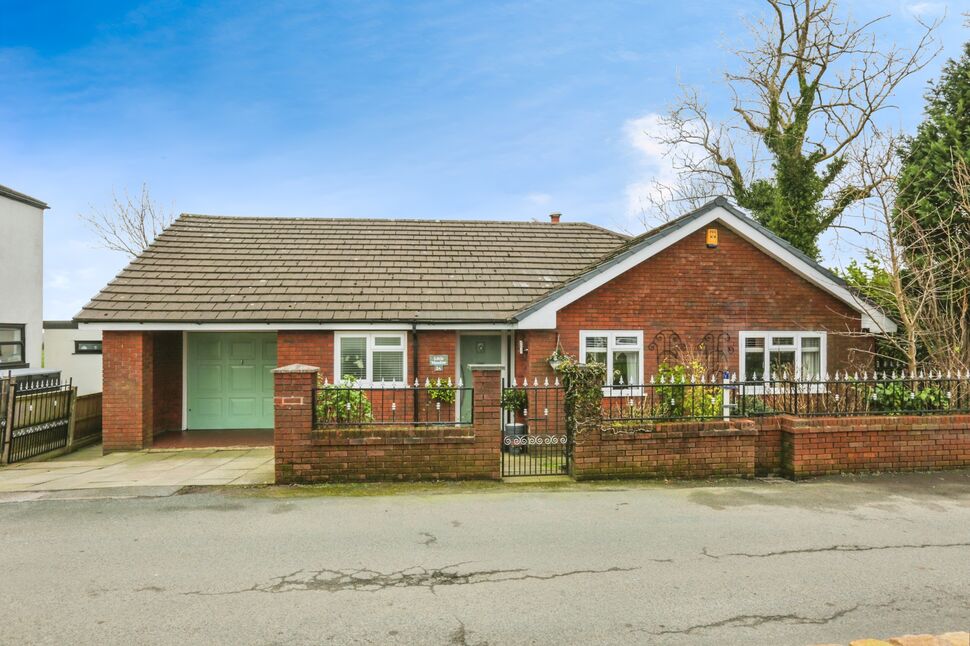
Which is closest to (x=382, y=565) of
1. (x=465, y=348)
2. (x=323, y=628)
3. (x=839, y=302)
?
(x=323, y=628)

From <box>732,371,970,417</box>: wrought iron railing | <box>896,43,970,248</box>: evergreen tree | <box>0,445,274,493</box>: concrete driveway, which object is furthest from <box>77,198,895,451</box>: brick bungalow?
<box>732,371,970,417</box>: wrought iron railing

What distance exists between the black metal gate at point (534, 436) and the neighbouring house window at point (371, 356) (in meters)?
2.43

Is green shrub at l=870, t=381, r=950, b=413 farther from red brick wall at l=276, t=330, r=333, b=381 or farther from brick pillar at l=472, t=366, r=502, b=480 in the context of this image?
red brick wall at l=276, t=330, r=333, b=381

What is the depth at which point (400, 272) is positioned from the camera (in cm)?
1262

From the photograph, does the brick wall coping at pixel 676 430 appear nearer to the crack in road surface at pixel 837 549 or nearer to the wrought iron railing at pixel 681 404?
the wrought iron railing at pixel 681 404

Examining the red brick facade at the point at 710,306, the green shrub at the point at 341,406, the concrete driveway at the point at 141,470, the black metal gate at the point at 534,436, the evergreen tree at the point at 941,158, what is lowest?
the concrete driveway at the point at 141,470

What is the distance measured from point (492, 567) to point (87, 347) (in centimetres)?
1430

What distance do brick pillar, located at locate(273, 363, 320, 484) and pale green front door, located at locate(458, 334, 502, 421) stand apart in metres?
4.94

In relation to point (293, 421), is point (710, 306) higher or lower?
higher

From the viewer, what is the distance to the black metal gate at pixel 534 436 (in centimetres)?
784

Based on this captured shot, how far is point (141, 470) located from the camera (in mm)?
8484

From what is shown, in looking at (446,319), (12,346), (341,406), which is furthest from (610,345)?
(12,346)

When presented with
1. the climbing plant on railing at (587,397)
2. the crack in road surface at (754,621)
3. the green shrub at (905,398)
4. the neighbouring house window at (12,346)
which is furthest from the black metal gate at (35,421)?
the green shrub at (905,398)

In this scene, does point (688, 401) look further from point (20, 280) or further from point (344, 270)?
point (20, 280)
